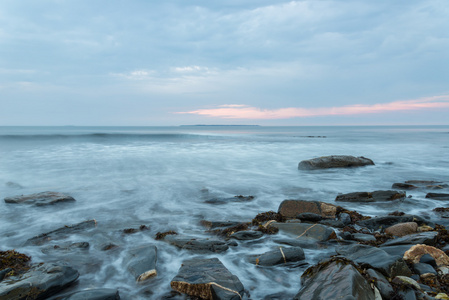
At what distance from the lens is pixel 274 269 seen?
424 cm

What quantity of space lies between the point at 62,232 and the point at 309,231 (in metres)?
5.27

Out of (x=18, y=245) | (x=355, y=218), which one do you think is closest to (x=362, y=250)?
(x=355, y=218)

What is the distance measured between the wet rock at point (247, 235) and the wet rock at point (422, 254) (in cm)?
255

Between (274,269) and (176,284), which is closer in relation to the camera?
(176,284)

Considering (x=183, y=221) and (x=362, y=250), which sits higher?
(x=362, y=250)

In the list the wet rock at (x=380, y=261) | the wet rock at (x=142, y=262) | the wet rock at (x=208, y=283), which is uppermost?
the wet rock at (x=380, y=261)

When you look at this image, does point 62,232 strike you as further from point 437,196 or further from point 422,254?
point 437,196

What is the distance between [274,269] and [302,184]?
7.43 m

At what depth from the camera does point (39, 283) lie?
340cm

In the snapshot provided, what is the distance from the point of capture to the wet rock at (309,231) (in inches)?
205

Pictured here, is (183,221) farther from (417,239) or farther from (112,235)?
(417,239)

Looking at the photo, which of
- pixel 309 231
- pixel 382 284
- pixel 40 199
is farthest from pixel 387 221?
pixel 40 199

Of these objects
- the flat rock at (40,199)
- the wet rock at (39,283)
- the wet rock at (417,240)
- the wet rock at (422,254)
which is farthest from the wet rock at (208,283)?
the flat rock at (40,199)

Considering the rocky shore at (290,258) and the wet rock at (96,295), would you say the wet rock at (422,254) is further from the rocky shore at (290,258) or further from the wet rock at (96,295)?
the wet rock at (96,295)
